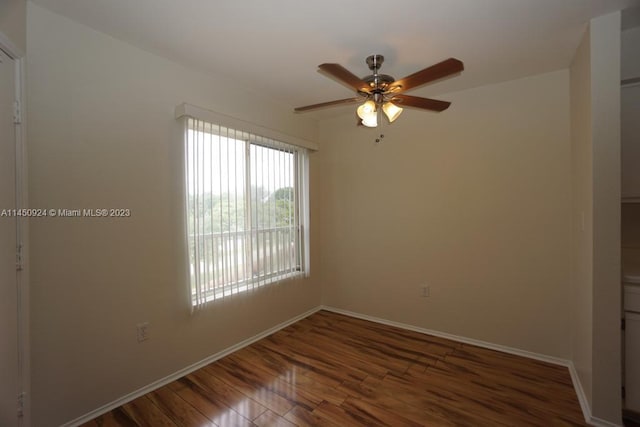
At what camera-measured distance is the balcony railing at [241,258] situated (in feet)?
7.86

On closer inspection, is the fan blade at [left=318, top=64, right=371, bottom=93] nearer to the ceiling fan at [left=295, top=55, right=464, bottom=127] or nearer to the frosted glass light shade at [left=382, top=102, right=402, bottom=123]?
the ceiling fan at [left=295, top=55, right=464, bottom=127]

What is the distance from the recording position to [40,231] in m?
1.63

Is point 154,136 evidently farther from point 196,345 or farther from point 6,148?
point 196,345

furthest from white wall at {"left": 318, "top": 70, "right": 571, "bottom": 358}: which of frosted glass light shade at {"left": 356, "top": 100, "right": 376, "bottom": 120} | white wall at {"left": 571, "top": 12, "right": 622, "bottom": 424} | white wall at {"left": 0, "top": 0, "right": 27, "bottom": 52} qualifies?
white wall at {"left": 0, "top": 0, "right": 27, "bottom": 52}

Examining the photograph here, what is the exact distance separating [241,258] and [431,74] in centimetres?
216

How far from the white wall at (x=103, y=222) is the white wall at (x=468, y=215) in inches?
71.1

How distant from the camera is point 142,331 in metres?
2.08

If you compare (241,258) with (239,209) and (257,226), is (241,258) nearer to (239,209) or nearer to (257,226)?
(257,226)

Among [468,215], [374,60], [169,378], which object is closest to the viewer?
[374,60]

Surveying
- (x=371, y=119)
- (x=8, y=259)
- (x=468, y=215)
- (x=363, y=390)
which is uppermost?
(x=371, y=119)

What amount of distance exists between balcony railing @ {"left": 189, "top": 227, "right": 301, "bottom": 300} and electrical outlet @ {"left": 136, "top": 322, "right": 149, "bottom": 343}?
450 mm

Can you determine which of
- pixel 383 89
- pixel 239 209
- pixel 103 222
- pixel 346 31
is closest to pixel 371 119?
pixel 383 89

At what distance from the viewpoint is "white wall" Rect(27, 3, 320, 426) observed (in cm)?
165

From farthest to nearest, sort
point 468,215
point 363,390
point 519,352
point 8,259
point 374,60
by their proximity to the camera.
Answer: point 468,215
point 519,352
point 363,390
point 374,60
point 8,259
